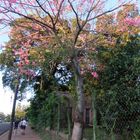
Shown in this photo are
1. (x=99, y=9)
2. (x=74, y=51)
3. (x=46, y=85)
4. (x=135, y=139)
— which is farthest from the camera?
(x=46, y=85)

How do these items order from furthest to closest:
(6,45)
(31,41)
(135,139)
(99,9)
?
(6,45) → (31,41) → (99,9) → (135,139)

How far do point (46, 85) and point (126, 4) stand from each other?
25994mm

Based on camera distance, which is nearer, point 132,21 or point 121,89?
point 121,89

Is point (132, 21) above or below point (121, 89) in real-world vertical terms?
above

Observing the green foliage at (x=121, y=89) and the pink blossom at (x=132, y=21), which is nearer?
the green foliage at (x=121, y=89)

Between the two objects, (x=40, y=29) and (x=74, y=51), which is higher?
(x=40, y=29)

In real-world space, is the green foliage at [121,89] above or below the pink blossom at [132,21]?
below

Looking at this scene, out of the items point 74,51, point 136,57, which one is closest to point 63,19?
point 74,51

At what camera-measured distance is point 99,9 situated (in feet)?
48.3

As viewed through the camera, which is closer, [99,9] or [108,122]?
[108,122]

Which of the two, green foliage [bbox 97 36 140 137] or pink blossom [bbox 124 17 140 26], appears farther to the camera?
pink blossom [bbox 124 17 140 26]

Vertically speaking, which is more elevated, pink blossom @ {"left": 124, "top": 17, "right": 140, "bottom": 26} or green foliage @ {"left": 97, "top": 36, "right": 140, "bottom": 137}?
pink blossom @ {"left": 124, "top": 17, "right": 140, "bottom": 26}

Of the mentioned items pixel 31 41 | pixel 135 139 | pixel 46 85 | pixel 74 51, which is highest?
pixel 46 85

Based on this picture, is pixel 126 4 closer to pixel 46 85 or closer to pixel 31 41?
pixel 31 41
